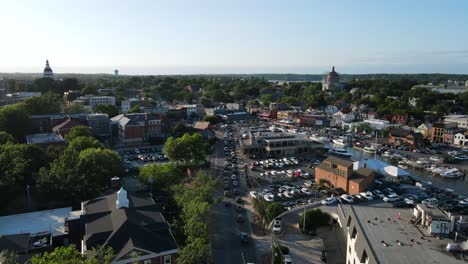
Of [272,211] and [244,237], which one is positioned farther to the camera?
[272,211]

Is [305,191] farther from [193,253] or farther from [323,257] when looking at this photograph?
[193,253]

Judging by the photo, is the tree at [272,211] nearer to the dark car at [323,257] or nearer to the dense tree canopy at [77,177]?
the dark car at [323,257]

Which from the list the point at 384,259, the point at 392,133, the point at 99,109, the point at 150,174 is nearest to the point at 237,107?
the point at 99,109

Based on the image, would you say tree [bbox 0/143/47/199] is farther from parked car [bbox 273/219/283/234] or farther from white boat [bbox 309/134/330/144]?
white boat [bbox 309/134/330/144]

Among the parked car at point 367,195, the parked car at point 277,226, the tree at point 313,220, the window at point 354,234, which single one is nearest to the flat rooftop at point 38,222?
the parked car at point 277,226

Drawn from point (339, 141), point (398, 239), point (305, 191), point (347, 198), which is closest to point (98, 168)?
point (305, 191)

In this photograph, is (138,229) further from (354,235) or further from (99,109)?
(99,109)
